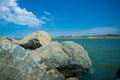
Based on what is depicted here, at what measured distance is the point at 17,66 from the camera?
10.9m

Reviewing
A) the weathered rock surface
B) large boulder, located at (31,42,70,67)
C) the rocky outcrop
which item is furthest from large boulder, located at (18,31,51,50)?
large boulder, located at (31,42,70,67)

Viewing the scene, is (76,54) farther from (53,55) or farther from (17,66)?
(17,66)

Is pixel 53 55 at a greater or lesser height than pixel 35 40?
lesser

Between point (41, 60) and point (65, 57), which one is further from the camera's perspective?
point (65, 57)

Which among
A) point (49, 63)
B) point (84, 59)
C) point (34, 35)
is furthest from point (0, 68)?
point (34, 35)

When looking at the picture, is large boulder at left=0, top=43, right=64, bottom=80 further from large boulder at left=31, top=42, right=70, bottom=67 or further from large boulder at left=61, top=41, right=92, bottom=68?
large boulder at left=61, top=41, right=92, bottom=68

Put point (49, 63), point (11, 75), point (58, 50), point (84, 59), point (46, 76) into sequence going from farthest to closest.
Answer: point (84, 59), point (58, 50), point (49, 63), point (46, 76), point (11, 75)

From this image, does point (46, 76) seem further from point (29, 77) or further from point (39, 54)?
point (39, 54)

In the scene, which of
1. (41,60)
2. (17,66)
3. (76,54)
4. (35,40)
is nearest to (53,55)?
(41,60)

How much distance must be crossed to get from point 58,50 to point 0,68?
8724 millimetres

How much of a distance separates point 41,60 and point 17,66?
680cm

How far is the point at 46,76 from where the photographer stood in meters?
11.5

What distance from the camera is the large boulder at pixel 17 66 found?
10.8 metres

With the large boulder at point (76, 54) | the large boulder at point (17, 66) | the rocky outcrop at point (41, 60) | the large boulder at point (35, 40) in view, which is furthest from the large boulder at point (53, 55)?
the large boulder at point (17, 66)
